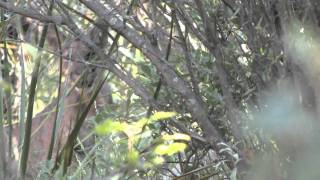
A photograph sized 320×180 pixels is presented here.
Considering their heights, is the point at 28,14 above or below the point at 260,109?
above

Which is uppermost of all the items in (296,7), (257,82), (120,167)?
(296,7)

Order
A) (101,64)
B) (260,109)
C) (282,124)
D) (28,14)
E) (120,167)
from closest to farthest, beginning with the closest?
(120,167) < (282,124) < (260,109) < (28,14) < (101,64)

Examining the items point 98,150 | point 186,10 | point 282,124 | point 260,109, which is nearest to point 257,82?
point 260,109

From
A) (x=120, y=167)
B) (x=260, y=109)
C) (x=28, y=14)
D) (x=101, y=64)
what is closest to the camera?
(x=120, y=167)

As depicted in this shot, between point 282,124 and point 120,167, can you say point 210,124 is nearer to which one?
point 282,124

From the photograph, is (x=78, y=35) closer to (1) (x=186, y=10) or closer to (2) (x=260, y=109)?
(1) (x=186, y=10)

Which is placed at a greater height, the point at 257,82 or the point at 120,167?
the point at 257,82

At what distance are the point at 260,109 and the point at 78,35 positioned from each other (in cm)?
50

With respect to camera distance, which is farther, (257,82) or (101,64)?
(101,64)

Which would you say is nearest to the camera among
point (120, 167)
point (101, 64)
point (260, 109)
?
point (120, 167)

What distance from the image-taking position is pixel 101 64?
1.52 meters

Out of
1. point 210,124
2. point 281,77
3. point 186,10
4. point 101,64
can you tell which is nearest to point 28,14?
point 101,64

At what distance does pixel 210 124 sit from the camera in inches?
53.7

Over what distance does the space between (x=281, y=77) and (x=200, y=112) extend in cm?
22
